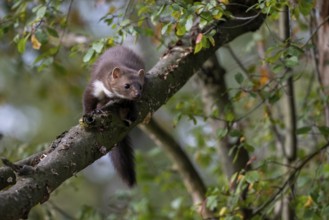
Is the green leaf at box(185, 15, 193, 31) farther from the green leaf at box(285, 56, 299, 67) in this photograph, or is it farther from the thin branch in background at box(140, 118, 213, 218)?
the thin branch in background at box(140, 118, 213, 218)

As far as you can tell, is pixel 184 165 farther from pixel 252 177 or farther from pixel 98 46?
pixel 98 46

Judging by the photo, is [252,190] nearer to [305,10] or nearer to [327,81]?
[305,10]

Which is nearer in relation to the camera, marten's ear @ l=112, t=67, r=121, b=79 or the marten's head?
the marten's head

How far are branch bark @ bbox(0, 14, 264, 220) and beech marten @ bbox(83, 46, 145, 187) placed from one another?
0.19 meters

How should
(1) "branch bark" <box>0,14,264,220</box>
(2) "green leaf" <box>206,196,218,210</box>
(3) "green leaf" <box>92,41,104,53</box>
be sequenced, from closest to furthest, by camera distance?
(1) "branch bark" <box>0,14,264,220</box> → (3) "green leaf" <box>92,41,104,53</box> → (2) "green leaf" <box>206,196,218,210</box>

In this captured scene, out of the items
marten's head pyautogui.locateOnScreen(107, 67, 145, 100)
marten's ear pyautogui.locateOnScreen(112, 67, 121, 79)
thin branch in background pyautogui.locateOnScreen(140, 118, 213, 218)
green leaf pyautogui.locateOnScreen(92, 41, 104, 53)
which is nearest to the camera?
green leaf pyautogui.locateOnScreen(92, 41, 104, 53)

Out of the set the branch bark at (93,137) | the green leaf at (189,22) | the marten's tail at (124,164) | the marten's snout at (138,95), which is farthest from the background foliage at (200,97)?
the marten's tail at (124,164)

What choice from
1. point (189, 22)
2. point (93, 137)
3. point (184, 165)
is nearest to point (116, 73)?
point (184, 165)

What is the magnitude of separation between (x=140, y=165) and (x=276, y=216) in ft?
5.75

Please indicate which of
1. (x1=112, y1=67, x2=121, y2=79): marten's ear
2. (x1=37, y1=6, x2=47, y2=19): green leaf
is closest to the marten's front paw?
(x1=37, y1=6, x2=47, y2=19): green leaf

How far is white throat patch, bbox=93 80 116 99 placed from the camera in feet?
19.0

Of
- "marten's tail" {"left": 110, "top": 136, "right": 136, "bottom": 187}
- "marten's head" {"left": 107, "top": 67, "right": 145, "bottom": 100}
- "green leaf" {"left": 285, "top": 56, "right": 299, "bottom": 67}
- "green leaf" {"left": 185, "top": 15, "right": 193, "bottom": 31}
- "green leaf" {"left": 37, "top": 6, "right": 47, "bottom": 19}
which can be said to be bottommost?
"green leaf" {"left": 285, "top": 56, "right": 299, "bottom": 67}

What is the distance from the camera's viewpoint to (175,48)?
16.4ft

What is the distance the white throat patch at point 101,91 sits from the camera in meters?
5.80
